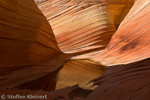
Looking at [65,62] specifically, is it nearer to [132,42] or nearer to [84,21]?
[132,42]

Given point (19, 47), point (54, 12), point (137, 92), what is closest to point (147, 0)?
point (137, 92)

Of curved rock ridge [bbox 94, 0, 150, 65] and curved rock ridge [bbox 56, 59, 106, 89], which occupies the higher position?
curved rock ridge [bbox 94, 0, 150, 65]

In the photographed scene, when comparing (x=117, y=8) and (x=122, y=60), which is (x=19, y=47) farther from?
(x=117, y=8)

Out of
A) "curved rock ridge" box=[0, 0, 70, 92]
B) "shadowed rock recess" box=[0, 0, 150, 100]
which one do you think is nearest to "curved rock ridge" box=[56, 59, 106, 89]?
"shadowed rock recess" box=[0, 0, 150, 100]

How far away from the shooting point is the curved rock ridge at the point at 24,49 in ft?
5.62

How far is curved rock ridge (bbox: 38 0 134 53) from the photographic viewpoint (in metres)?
3.22

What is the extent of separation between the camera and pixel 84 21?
11.3ft

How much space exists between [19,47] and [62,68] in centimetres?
70

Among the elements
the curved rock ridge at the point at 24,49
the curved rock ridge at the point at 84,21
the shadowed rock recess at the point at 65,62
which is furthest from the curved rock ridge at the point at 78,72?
the curved rock ridge at the point at 84,21

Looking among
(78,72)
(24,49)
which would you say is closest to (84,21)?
(78,72)

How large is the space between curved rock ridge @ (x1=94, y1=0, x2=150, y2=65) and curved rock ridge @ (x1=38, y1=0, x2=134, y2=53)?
82 cm

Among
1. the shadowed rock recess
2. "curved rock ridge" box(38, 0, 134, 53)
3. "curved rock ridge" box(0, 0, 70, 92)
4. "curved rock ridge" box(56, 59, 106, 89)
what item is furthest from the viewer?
"curved rock ridge" box(38, 0, 134, 53)

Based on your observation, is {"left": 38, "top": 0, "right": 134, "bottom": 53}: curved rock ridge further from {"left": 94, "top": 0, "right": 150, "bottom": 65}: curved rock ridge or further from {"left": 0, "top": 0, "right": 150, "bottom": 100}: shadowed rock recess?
{"left": 94, "top": 0, "right": 150, "bottom": 65}: curved rock ridge

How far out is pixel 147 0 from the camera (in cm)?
215
